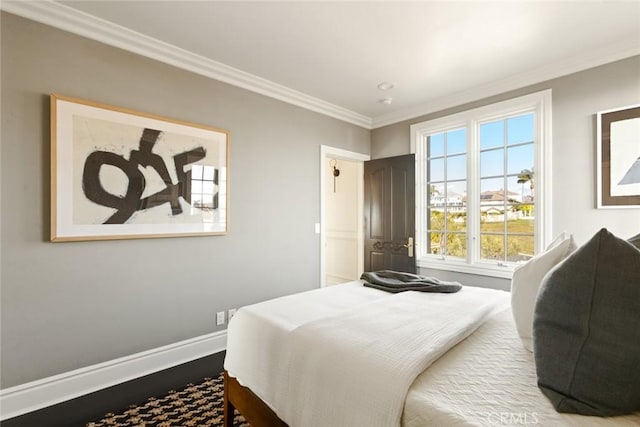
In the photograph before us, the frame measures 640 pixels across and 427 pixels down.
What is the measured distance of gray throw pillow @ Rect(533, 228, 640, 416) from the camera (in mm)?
796

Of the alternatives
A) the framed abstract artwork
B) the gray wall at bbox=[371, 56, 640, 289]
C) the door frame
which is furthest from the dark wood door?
the framed abstract artwork

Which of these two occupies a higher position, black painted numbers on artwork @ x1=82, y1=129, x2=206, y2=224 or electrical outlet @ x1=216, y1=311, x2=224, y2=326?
black painted numbers on artwork @ x1=82, y1=129, x2=206, y2=224

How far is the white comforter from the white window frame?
1.41 meters

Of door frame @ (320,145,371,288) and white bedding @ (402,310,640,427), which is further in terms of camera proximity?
door frame @ (320,145,371,288)

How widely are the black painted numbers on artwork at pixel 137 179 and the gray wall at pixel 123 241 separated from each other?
9.0 inches

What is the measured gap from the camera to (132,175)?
226cm

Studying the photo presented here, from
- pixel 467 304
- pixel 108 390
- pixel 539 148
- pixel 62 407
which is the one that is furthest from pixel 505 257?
pixel 62 407

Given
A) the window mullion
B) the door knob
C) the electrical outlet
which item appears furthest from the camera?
the door knob

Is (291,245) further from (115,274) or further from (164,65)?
(164,65)

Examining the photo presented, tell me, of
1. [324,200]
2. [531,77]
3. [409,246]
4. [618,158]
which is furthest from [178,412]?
[531,77]

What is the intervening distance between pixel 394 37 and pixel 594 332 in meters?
2.24

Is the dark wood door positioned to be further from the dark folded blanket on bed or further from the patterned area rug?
the patterned area rug

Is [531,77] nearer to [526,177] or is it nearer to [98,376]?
[526,177]

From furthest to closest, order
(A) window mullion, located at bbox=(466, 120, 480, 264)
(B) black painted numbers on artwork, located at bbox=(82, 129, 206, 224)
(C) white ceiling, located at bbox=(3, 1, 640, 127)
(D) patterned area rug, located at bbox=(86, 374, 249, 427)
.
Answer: (A) window mullion, located at bbox=(466, 120, 480, 264) < (B) black painted numbers on artwork, located at bbox=(82, 129, 206, 224) < (C) white ceiling, located at bbox=(3, 1, 640, 127) < (D) patterned area rug, located at bbox=(86, 374, 249, 427)
